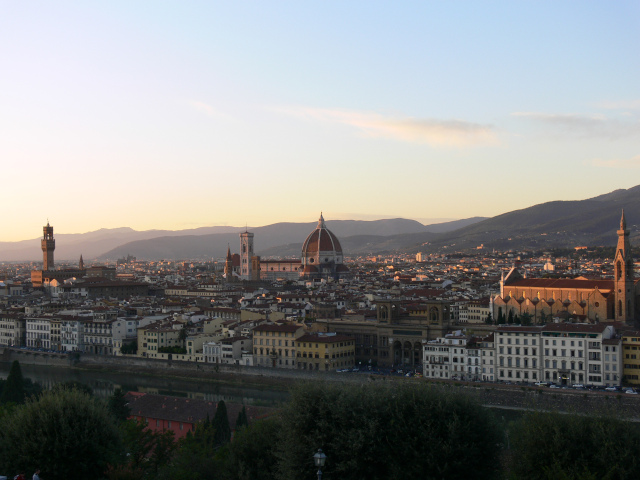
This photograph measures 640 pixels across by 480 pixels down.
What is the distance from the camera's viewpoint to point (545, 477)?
55.2 ft

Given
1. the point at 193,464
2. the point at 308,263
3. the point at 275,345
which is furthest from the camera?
the point at 308,263

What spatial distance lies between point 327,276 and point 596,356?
227 feet

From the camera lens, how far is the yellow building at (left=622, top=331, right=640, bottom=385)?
34.3 meters

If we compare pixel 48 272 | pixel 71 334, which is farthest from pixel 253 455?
pixel 48 272

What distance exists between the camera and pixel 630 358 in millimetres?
34625

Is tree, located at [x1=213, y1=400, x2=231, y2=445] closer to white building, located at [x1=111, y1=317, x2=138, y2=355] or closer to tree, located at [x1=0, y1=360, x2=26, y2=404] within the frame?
tree, located at [x1=0, y1=360, x2=26, y2=404]

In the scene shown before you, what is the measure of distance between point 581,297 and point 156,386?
919 inches

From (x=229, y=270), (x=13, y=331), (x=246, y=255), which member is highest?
(x=246, y=255)

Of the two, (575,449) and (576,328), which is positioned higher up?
(576,328)

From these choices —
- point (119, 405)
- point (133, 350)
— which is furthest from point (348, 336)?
point (119, 405)

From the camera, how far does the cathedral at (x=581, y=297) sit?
46.4 metres

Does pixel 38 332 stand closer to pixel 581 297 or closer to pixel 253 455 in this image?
pixel 581 297

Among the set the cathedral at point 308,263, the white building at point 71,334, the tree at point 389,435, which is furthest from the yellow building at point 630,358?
the cathedral at point 308,263

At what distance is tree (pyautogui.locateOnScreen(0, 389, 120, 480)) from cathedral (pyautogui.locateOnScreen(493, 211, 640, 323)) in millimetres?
30955
